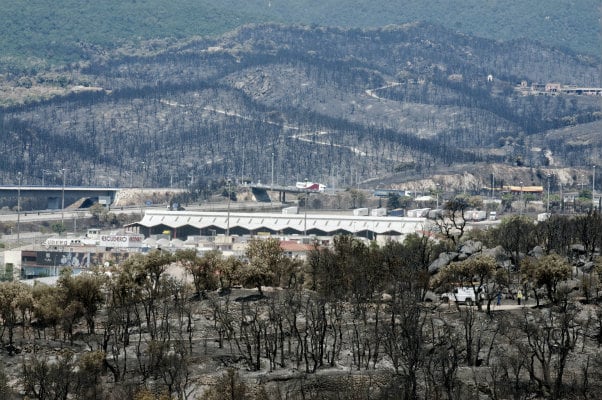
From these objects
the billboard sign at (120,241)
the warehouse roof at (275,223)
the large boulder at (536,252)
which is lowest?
the large boulder at (536,252)

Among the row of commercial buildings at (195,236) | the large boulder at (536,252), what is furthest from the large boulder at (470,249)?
the row of commercial buildings at (195,236)

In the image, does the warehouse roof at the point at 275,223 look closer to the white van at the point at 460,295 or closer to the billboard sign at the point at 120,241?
the billboard sign at the point at 120,241

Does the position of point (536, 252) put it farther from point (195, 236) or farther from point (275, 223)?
point (275, 223)

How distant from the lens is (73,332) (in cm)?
8144

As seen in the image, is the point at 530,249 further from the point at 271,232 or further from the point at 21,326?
the point at 271,232

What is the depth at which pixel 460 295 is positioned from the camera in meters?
87.4

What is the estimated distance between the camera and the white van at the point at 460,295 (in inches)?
3406

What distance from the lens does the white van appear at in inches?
3406

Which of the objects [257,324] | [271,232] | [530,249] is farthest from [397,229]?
[257,324]

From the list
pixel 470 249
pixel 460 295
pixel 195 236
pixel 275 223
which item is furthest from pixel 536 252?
pixel 275 223

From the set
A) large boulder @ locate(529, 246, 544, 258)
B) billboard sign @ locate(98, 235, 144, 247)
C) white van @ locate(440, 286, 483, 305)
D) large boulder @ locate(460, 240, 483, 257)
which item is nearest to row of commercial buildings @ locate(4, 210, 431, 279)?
billboard sign @ locate(98, 235, 144, 247)

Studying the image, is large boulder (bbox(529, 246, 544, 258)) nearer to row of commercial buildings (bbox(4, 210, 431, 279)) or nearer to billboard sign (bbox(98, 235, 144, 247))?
row of commercial buildings (bbox(4, 210, 431, 279))

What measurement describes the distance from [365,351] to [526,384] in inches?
425

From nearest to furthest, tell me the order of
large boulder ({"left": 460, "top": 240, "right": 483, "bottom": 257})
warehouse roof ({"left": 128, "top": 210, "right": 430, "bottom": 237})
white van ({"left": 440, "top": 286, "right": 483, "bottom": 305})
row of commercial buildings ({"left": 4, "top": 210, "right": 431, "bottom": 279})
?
1. white van ({"left": 440, "top": 286, "right": 483, "bottom": 305})
2. large boulder ({"left": 460, "top": 240, "right": 483, "bottom": 257})
3. row of commercial buildings ({"left": 4, "top": 210, "right": 431, "bottom": 279})
4. warehouse roof ({"left": 128, "top": 210, "right": 430, "bottom": 237})
